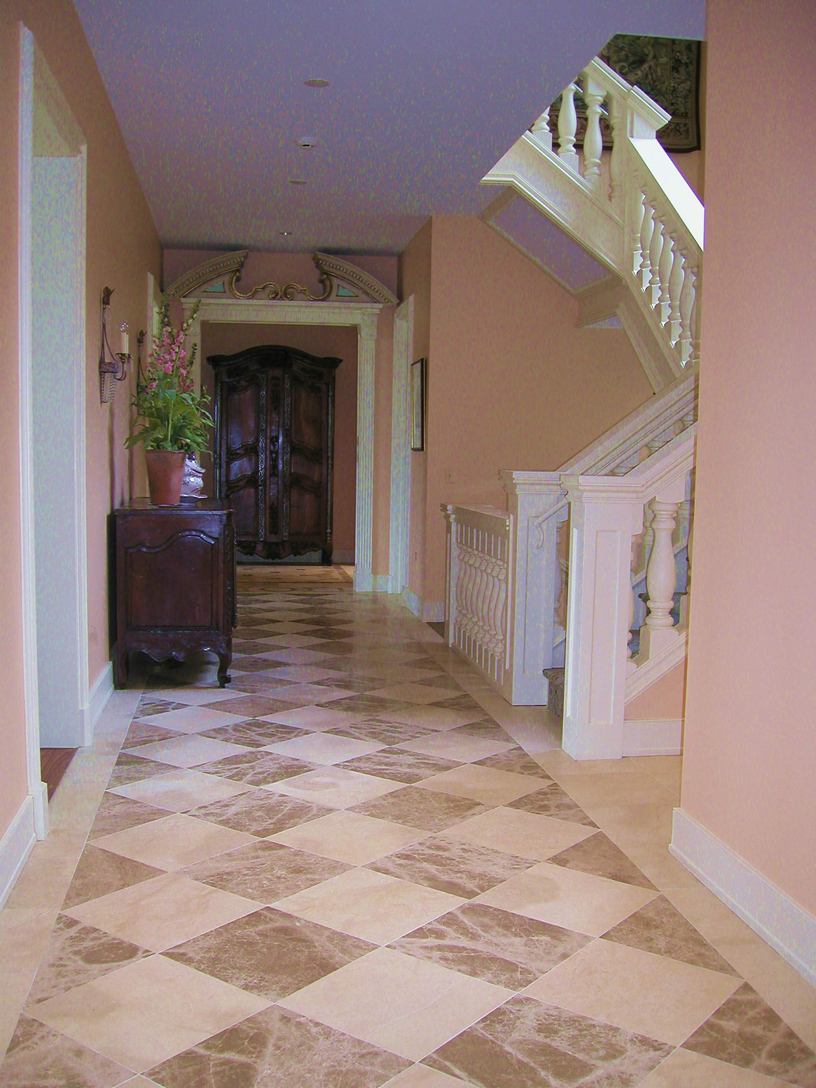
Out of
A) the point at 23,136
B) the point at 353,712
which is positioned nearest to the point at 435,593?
the point at 353,712

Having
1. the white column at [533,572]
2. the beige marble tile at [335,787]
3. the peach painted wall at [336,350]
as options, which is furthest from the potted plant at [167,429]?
the peach painted wall at [336,350]

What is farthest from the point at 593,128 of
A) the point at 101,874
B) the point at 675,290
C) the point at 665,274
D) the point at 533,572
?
the point at 101,874

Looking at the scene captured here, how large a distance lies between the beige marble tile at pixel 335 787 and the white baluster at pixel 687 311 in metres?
3.15

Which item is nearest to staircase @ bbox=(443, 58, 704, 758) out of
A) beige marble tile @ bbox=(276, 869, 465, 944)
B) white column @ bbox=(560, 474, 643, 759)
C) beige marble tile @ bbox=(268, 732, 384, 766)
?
white column @ bbox=(560, 474, 643, 759)

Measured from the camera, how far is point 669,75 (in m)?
7.09

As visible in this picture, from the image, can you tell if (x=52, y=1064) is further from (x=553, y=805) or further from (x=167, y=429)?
(x=167, y=429)

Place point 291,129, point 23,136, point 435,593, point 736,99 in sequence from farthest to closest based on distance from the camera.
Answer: point 435,593 → point 291,129 → point 23,136 → point 736,99

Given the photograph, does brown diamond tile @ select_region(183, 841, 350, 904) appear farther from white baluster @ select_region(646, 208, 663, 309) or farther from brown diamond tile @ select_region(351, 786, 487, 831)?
white baluster @ select_region(646, 208, 663, 309)

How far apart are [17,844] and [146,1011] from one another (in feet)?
2.80

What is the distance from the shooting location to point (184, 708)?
452 cm

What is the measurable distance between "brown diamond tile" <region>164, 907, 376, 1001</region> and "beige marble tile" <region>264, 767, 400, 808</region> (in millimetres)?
858

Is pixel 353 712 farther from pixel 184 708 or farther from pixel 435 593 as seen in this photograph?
pixel 435 593

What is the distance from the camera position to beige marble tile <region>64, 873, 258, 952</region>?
7.61 feet

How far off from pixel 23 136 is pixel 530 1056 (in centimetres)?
270
